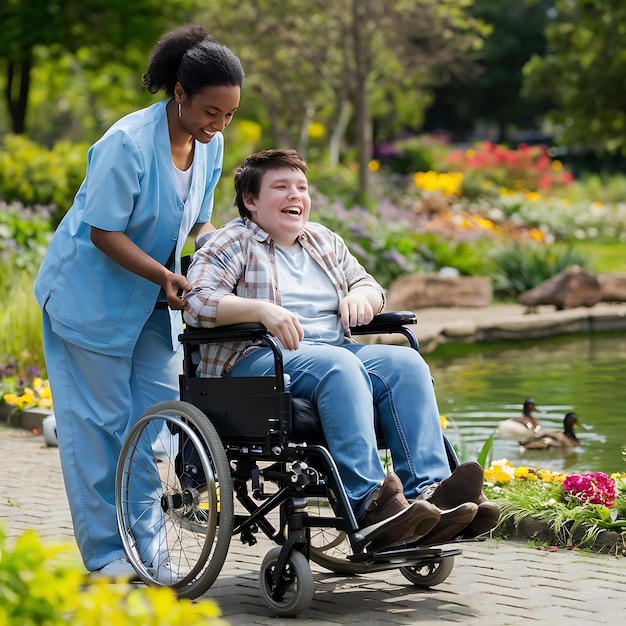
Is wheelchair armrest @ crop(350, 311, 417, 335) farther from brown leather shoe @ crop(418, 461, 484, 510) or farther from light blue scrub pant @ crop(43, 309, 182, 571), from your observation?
light blue scrub pant @ crop(43, 309, 182, 571)

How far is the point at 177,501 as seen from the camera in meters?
3.88

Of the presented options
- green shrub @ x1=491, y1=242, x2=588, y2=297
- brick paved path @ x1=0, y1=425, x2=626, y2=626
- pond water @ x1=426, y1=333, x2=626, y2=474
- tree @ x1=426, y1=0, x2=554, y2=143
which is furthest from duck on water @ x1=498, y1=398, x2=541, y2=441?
tree @ x1=426, y1=0, x2=554, y2=143

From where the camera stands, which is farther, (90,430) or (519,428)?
(519,428)

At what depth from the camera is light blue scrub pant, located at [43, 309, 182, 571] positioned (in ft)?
13.5

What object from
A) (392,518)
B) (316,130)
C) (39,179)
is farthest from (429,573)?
(316,130)

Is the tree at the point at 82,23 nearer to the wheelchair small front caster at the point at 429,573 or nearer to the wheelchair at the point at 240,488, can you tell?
the wheelchair at the point at 240,488

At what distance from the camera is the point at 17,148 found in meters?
13.4

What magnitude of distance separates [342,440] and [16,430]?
4.22 metres

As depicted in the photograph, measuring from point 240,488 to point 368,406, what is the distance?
564mm

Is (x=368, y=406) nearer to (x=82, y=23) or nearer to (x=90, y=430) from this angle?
(x=90, y=430)

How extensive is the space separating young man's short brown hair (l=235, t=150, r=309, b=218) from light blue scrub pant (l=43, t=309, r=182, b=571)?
527mm

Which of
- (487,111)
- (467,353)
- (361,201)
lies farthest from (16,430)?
(487,111)

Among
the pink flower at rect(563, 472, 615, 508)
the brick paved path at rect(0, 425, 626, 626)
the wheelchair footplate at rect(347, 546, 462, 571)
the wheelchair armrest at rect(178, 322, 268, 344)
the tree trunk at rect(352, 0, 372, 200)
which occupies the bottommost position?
the brick paved path at rect(0, 425, 626, 626)

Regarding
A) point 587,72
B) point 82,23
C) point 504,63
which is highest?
point 504,63
